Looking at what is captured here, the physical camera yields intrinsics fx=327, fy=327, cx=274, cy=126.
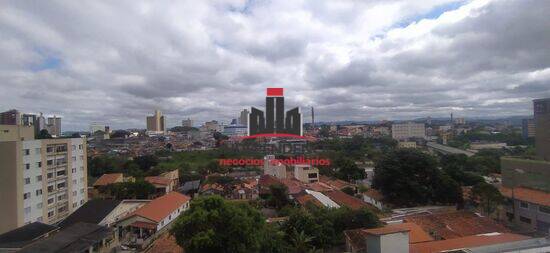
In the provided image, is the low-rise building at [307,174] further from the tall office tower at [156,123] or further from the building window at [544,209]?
the tall office tower at [156,123]

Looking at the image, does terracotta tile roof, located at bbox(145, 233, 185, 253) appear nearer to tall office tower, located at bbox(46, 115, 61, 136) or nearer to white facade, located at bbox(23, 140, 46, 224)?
white facade, located at bbox(23, 140, 46, 224)

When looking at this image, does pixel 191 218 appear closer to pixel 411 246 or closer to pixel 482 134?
pixel 411 246

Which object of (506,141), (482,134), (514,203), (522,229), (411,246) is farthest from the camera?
(482,134)

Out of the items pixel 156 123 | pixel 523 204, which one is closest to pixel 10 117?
pixel 523 204

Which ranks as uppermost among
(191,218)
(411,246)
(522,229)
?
(191,218)

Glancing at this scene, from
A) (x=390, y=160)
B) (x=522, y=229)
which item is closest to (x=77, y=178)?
(x=390, y=160)

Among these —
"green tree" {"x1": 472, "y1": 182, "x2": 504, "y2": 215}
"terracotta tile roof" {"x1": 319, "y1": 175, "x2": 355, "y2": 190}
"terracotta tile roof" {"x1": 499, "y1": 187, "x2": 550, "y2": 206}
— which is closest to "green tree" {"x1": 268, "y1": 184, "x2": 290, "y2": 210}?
"terracotta tile roof" {"x1": 319, "y1": 175, "x2": 355, "y2": 190}

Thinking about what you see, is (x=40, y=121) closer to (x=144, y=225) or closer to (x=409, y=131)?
(x=144, y=225)
